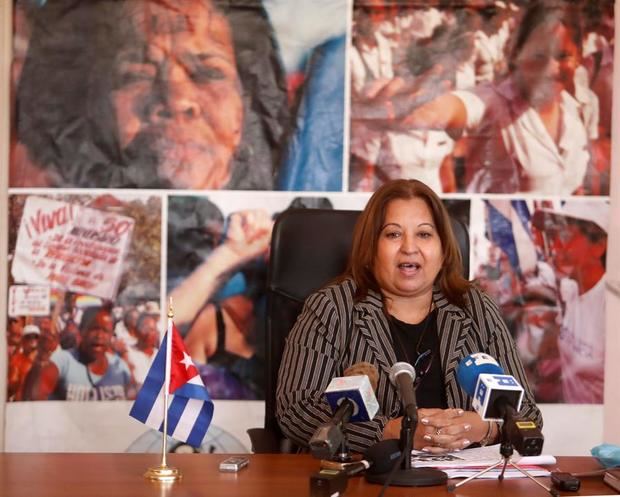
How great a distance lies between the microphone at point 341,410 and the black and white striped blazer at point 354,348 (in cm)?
58

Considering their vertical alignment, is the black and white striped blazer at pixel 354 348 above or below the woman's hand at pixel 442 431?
above

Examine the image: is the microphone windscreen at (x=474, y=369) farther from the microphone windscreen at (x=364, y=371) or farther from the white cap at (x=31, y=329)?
the white cap at (x=31, y=329)

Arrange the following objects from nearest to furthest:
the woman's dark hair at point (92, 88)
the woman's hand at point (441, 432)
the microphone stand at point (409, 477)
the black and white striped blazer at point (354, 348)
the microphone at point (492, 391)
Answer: the microphone at point (492, 391) < the microphone stand at point (409, 477) < the woman's hand at point (441, 432) < the black and white striped blazer at point (354, 348) < the woman's dark hair at point (92, 88)

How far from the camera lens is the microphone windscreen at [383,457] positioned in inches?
74.0

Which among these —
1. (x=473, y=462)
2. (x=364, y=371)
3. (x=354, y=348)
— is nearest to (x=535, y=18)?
(x=354, y=348)

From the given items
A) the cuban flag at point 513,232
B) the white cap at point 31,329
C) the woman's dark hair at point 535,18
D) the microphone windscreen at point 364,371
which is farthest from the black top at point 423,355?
the white cap at point 31,329

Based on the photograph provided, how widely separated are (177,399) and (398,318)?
0.92 meters

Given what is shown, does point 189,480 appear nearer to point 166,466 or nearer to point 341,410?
point 166,466

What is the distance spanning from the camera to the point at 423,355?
2.70 meters

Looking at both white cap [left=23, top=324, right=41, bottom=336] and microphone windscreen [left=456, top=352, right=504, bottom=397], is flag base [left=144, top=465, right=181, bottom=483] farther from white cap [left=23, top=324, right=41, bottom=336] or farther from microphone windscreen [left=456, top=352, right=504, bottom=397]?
white cap [left=23, top=324, right=41, bottom=336]

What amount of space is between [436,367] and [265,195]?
977 mm

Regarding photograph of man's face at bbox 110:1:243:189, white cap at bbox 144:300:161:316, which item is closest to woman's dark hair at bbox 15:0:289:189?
photograph of man's face at bbox 110:1:243:189

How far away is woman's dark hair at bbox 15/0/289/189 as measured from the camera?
3.28 m

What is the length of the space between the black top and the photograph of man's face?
983 millimetres
